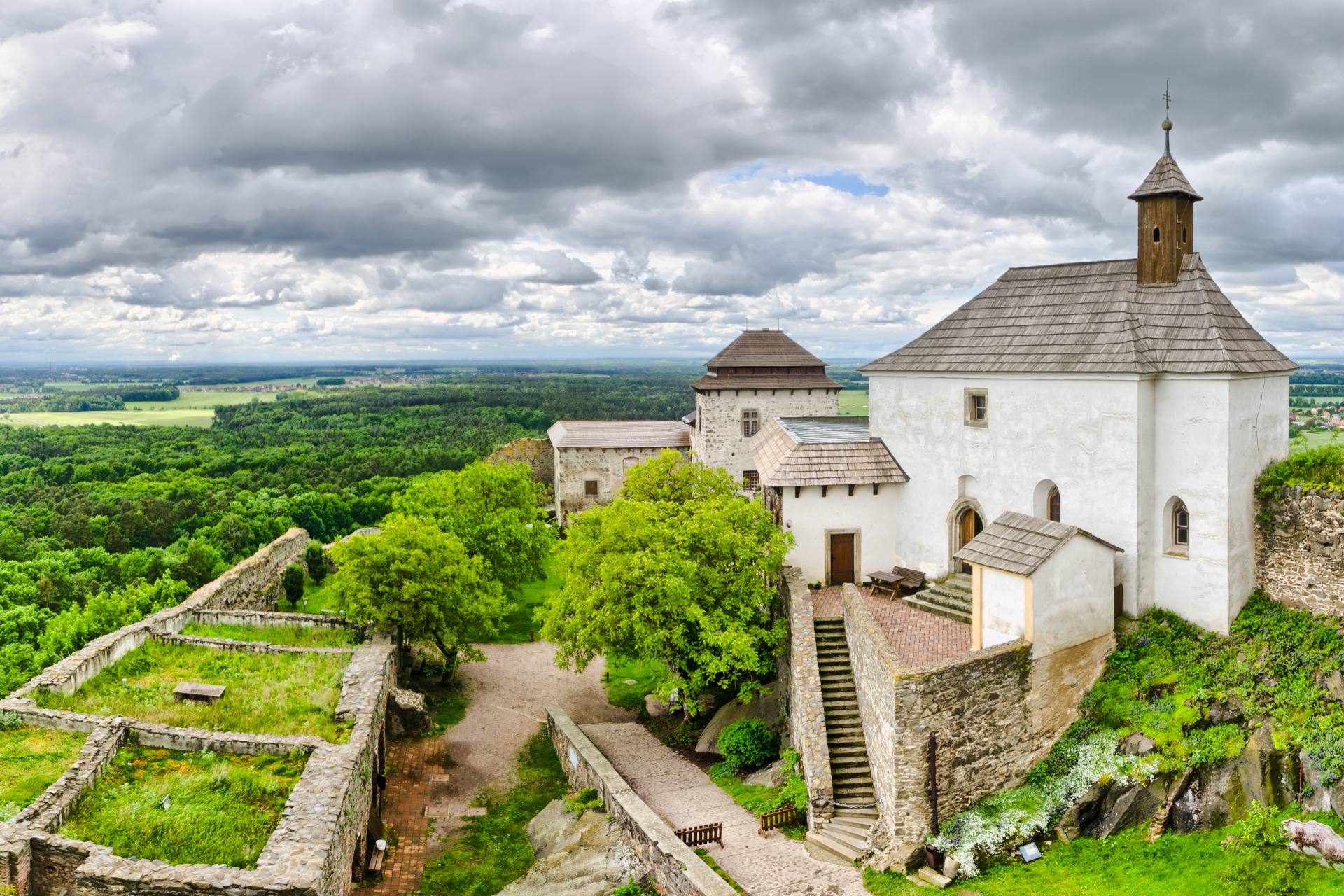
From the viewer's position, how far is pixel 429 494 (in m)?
30.7

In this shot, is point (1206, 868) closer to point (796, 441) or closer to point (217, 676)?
point (796, 441)

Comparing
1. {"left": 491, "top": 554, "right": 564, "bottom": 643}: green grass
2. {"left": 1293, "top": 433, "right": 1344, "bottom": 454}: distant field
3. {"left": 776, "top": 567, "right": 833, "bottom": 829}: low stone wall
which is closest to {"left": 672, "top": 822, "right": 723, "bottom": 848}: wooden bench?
{"left": 776, "top": 567, "right": 833, "bottom": 829}: low stone wall

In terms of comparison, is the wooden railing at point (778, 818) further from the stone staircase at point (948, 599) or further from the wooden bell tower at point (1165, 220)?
the wooden bell tower at point (1165, 220)

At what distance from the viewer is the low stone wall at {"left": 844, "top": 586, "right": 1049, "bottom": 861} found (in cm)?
1444

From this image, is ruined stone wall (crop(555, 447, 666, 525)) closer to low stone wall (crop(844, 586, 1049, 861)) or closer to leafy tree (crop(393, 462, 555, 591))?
leafy tree (crop(393, 462, 555, 591))

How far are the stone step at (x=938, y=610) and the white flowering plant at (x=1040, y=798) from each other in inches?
134

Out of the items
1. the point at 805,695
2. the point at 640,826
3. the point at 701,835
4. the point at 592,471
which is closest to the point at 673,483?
the point at 805,695

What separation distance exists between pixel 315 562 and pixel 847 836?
94.3 ft

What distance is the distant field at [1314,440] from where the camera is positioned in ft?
58.5

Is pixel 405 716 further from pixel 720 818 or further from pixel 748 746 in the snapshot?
pixel 720 818

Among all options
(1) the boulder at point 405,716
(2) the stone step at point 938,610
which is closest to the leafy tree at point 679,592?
(2) the stone step at point 938,610

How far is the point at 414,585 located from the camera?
22.8m

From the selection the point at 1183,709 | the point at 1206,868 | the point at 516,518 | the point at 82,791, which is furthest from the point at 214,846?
the point at 516,518

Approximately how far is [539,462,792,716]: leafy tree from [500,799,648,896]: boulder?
3.56m
